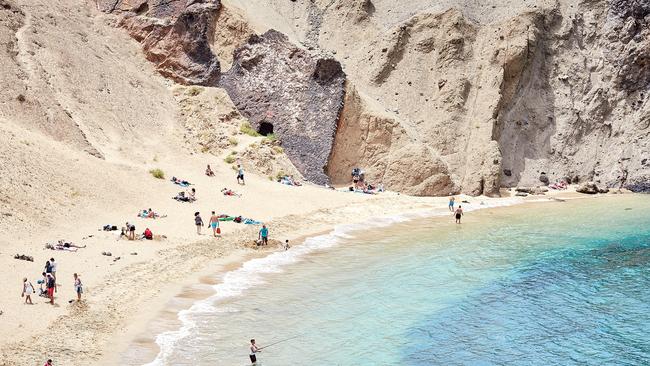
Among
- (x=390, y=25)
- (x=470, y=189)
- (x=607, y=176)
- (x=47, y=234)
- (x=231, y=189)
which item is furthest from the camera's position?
(x=390, y=25)

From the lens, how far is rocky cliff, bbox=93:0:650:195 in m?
38.7

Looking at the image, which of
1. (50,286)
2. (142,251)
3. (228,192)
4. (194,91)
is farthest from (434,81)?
(50,286)

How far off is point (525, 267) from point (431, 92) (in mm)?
23062

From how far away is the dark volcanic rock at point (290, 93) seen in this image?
124 feet

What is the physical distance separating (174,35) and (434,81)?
16708 millimetres

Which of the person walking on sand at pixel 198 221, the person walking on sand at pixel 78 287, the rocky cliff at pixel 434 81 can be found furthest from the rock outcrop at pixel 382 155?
the person walking on sand at pixel 78 287

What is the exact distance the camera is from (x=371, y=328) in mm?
16578

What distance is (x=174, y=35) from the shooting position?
133 feet

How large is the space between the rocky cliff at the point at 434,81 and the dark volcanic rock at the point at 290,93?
7 centimetres

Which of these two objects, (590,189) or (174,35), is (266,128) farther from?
(590,189)

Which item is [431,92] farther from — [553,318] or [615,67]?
[553,318]

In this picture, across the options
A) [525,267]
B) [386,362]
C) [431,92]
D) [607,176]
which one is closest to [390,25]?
[431,92]

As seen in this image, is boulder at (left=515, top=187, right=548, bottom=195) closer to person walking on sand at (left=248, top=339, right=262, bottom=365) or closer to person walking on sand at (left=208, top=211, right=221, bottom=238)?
person walking on sand at (left=208, top=211, right=221, bottom=238)

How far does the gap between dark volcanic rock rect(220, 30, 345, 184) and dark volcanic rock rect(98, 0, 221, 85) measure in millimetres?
1623
